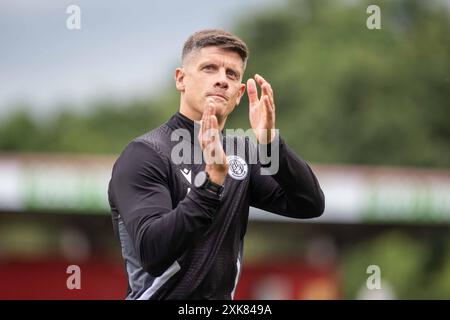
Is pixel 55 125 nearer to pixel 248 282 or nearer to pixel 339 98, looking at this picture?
pixel 339 98

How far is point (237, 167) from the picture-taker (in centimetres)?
606

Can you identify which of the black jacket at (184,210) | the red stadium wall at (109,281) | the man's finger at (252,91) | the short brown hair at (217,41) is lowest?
the red stadium wall at (109,281)

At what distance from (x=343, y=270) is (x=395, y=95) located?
50.3 ft

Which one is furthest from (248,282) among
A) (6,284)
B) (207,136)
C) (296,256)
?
(207,136)

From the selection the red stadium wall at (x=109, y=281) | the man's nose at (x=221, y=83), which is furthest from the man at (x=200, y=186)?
the red stadium wall at (x=109, y=281)

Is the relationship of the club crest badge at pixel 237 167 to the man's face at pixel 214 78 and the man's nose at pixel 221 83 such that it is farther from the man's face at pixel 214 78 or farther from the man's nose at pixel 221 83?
the man's nose at pixel 221 83

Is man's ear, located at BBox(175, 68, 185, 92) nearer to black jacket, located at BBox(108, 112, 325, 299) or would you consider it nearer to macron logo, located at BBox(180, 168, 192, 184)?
black jacket, located at BBox(108, 112, 325, 299)

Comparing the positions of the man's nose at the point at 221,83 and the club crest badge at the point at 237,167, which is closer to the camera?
the man's nose at the point at 221,83

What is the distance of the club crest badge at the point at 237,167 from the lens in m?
6.02

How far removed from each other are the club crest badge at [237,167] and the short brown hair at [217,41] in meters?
0.56

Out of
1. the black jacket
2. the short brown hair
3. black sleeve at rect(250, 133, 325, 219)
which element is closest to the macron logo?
the black jacket

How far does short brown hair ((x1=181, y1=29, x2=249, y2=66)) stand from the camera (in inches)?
232

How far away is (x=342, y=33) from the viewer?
48.8m

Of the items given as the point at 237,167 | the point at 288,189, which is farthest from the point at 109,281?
the point at 288,189
